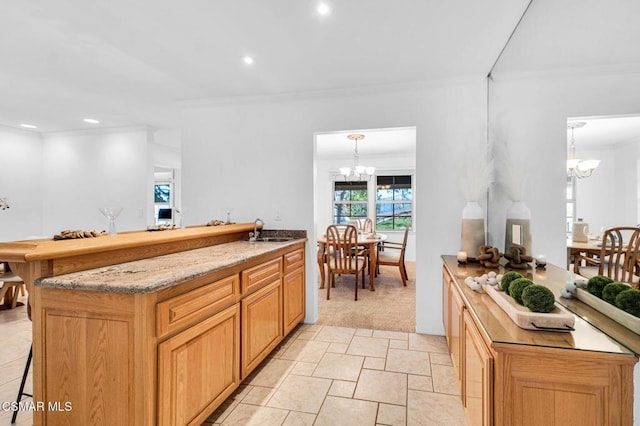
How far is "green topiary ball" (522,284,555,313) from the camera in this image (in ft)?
3.82

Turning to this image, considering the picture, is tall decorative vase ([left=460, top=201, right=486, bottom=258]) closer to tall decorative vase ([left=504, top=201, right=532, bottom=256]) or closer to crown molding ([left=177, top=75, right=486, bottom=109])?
tall decorative vase ([left=504, top=201, right=532, bottom=256])

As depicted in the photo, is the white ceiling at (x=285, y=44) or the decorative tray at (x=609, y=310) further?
the white ceiling at (x=285, y=44)

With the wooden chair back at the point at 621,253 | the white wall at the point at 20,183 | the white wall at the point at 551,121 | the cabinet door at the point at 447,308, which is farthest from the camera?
the white wall at the point at 20,183

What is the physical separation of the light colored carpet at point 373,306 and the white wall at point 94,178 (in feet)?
10.1

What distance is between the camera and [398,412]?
187cm

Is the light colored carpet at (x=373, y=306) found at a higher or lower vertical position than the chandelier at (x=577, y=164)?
lower

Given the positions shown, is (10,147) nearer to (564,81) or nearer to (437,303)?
(437,303)

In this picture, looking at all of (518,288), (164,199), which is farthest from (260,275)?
(164,199)

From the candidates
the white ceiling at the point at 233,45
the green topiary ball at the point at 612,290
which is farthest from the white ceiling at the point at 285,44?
the green topiary ball at the point at 612,290

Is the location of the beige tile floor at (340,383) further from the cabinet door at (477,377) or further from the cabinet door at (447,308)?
the cabinet door at (477,377)

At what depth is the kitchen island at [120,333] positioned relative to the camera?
1306mm

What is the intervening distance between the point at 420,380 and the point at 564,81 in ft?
6.59

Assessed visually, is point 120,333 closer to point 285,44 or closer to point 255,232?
point 255,232

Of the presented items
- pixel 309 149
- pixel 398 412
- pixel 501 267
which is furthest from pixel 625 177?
pixel 309 149
